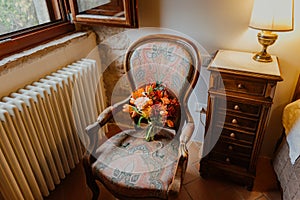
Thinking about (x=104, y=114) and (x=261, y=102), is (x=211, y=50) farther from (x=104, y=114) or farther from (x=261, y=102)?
(x=104, y=114)

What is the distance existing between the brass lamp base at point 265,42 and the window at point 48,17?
80 centimetres

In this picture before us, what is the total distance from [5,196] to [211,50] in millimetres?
1586

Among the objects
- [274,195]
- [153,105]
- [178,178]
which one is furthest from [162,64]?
[274,195]

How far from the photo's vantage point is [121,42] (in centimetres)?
196

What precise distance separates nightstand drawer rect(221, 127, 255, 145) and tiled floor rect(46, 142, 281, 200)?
43 cm

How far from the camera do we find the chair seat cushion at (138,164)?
1236 millimetres

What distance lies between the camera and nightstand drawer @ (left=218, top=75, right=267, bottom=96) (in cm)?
133

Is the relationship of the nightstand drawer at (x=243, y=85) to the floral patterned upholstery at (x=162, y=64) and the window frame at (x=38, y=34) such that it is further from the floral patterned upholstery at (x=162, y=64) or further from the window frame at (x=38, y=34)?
the window frame at (x=38, y=34)

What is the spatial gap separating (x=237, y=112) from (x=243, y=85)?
186 millimetres

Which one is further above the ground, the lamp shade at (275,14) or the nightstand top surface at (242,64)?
the lamp shade at (275,14)

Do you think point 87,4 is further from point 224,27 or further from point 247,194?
point 247,194

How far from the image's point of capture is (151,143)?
4.85ft

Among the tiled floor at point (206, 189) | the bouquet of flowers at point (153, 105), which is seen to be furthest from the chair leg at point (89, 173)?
the bouquet of flowers at point (153, 105)

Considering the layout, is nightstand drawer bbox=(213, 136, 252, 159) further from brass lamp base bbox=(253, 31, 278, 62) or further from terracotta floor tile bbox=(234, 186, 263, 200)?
brass lamp base bbox=(253, 31, 278, 62)
